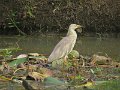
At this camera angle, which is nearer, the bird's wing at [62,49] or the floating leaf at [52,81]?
the floating leaf at [52,81]

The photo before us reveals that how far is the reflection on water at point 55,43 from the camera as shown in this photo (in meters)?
12.3

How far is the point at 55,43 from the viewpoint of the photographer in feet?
46.0

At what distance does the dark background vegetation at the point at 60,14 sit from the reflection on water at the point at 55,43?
0.65 m

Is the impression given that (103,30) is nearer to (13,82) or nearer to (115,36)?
(115,36)

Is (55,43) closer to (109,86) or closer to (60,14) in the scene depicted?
(60,14)

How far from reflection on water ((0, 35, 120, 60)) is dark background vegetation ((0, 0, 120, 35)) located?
0.65 meters

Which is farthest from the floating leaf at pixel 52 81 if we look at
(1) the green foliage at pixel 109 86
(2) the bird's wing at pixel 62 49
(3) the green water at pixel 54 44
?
(3) the green water at pixel 54 44

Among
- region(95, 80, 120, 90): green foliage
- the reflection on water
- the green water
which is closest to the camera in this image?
region(95, 80, 120, 90): green foliage

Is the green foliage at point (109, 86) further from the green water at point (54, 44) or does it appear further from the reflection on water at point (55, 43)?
the reflection on water at point (55, 43)

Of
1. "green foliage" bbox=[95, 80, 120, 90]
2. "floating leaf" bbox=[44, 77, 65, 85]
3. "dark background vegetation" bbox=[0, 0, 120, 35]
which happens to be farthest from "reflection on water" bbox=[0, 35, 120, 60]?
"floating leaf" bbox=[44, 77, 65, 85]

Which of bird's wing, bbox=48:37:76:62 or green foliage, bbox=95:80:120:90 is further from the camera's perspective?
bird's wing, bbox=48:37:76:62

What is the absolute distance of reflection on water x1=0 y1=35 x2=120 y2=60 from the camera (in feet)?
40.5

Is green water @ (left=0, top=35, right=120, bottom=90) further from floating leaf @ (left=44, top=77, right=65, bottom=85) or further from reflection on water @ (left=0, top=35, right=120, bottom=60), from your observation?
floating leaf @ (left=44, top=77, right=65, bottom=85)

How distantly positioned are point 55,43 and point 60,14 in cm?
257
